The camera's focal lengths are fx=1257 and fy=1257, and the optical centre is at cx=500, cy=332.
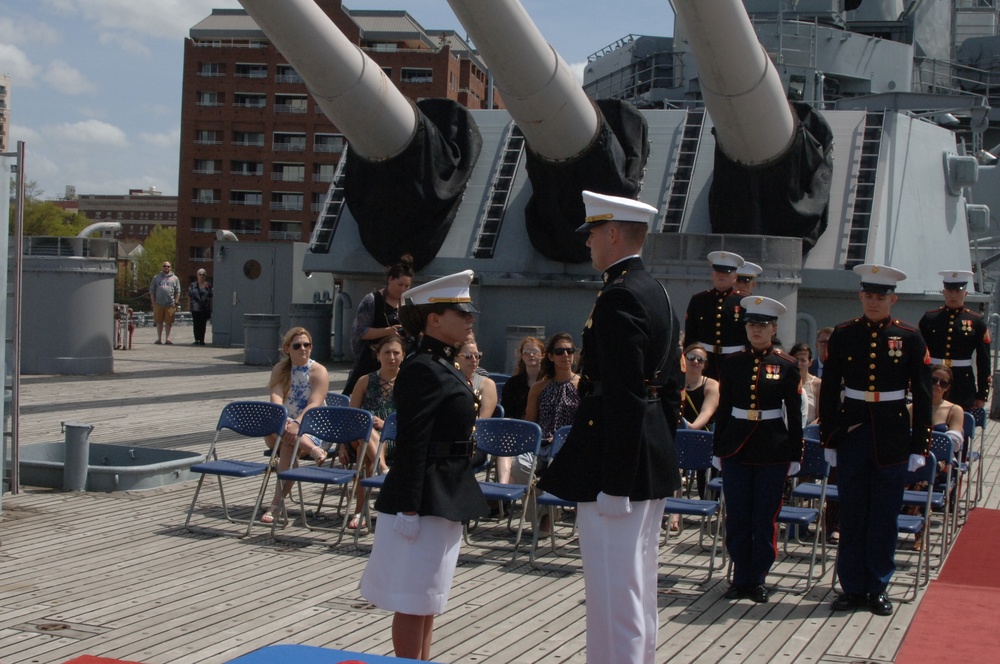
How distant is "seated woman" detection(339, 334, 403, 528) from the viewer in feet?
24.8

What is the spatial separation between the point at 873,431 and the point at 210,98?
73.7m

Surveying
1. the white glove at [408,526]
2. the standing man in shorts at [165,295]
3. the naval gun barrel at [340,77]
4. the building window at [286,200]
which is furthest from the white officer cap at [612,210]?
the building window at [286,200]

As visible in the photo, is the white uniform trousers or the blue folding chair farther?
the blue folding chair

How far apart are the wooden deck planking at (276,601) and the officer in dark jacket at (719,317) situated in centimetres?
145

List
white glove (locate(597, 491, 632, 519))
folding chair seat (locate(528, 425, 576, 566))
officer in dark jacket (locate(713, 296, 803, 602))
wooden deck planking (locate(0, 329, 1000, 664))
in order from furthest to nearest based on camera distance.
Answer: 1. folding chair seat (locate(528, 425, 576, 566))
2. officer in dark jacket (locate(713, 296, 803, 602))
3. wooden deck planking (locate(0, 329, 1000, 664))
4. white glove (locate(597, 491, 632, 519))

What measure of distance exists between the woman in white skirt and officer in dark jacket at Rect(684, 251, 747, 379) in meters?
4.55

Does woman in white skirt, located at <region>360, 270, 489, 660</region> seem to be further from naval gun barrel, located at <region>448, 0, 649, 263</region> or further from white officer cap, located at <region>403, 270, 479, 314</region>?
naval gun barrel, located at <region>448, 0, 649, 263</region>

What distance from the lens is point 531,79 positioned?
11.9 m

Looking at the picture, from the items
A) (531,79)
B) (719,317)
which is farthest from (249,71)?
(719,317)

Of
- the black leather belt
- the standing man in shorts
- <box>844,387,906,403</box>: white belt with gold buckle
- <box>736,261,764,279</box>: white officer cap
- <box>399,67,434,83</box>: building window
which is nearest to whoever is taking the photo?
the black leather belt

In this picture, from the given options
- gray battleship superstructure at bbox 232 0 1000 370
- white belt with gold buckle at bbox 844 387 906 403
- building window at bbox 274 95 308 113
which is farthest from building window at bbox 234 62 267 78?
white belt with gold buckle at bbox 844 387 906 403

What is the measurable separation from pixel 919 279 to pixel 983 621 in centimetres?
927

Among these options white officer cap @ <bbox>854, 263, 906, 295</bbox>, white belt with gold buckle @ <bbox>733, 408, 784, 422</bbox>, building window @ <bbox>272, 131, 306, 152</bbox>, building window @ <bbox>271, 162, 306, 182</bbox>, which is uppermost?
building window @ <bbox>272, 131, 306, 152</bbox>

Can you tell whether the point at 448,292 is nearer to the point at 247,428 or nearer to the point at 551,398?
the point at 551,398
